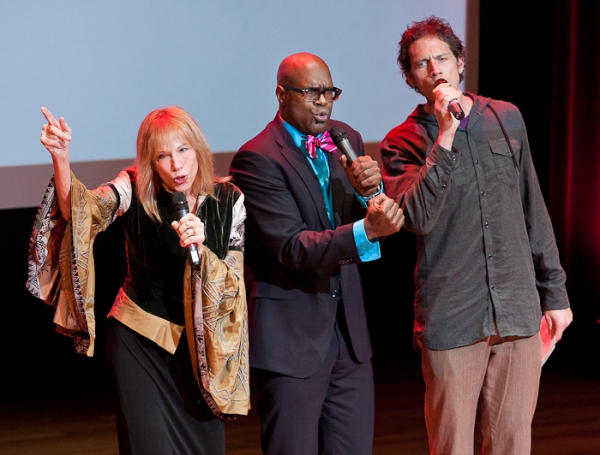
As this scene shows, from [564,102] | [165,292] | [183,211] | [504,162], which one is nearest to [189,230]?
[183,211]

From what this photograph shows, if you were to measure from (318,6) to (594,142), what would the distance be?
1.76 meters

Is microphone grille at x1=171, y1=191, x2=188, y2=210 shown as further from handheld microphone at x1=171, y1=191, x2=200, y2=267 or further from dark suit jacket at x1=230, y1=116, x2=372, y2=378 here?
dark suit jacket at x1=230, y1=116, x2=372, y2=378

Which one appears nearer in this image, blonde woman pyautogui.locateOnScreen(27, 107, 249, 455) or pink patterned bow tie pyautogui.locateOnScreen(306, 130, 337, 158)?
blonde woman pyautogui.locateOnScreen(27, 107, 249, 455)

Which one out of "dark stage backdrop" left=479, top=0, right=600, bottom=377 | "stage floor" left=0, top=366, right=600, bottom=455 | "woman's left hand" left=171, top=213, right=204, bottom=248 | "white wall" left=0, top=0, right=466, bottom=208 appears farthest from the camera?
"dark stage backdrop" left=479, top=0, right=600, bottom=377

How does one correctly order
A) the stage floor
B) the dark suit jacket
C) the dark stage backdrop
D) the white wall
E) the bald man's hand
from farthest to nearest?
the dark stage backdrop
the stage floor
the white wall
the dark suit jacket
the bald man's hand

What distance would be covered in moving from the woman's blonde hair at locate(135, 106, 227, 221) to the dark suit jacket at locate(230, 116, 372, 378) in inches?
6.3

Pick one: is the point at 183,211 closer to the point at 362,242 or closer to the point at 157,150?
the point at 157,150

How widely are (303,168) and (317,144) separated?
83 mm

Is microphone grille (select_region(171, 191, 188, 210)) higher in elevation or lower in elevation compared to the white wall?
lower

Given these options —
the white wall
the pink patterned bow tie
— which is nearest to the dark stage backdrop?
the white wall

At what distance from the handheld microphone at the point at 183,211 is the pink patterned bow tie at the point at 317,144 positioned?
455 millimetres

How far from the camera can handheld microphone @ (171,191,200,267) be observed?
2.35 m

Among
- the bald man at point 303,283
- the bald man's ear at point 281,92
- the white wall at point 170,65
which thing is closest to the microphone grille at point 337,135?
the bald man at point 303,283

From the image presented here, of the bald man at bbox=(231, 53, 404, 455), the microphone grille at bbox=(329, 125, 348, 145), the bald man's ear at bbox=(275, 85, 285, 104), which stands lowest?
the bald man at bbox=(231, 53, 404, 455)
